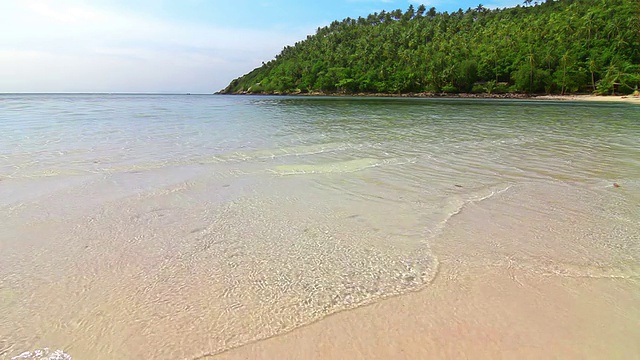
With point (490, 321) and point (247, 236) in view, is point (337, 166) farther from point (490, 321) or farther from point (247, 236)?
point (490, 321)

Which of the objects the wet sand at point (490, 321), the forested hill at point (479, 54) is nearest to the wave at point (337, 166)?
the wet sand at point (490, 321)

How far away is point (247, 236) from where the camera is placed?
3.95 meters

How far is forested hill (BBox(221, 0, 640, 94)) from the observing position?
70756mm

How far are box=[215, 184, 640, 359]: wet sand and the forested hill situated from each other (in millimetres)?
78696

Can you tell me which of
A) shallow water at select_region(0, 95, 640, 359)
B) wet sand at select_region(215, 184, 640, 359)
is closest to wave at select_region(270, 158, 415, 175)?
shallow water at select_region(0, 95, 640, 359)

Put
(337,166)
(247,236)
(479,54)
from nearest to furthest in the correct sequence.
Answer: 1. (247,236)
2. (337,166)
3. (479,54)

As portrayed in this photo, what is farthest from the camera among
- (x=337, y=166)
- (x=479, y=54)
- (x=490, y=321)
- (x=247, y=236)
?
(x=479, y=54)

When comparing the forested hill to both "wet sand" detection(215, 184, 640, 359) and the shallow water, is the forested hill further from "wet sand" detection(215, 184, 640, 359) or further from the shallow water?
"wet sand" detection(215, 184, 640, 359)

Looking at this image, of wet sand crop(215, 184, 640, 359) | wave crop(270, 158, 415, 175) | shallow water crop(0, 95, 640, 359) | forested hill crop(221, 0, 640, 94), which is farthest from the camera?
forested hill crop(221, 0, 640, 94)

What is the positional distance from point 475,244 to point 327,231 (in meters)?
1.59

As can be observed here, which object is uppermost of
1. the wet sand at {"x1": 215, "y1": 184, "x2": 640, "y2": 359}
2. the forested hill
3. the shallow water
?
the forested hill

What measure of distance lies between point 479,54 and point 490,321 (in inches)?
3898

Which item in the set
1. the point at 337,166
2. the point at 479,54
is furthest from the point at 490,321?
the point at 479,54

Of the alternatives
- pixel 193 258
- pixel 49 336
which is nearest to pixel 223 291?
pixel 193 258
